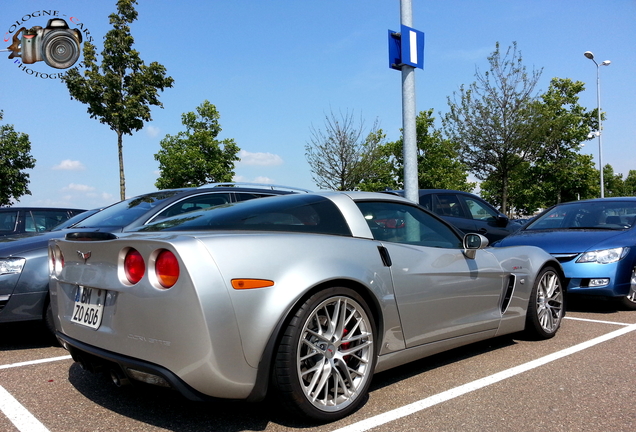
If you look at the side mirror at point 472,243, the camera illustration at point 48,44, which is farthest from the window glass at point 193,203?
the camera illustration at point 48,44

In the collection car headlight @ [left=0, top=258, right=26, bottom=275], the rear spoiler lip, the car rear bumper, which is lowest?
the car rear bumper

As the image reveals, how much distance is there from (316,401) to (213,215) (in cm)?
126

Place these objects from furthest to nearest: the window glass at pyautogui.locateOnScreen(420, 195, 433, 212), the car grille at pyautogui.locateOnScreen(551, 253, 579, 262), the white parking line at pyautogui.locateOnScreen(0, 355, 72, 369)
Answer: the window glass at pyautogui.locateOnScreen(420, 195, 433, 212), the car grille at pyautogui.locateOnScreen(551, 253, 579, 262), the white parking line at pyautogui.locateOnScreen(0, 355, 72, 369)

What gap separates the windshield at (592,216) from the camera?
698 centimetres

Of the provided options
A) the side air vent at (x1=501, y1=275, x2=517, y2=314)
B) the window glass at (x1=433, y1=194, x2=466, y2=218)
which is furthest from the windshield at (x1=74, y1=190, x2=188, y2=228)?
the window glass at (x1=433, y1=194, x2=466, y2=218)

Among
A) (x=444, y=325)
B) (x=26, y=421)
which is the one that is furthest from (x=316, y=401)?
(x=26, y=421)

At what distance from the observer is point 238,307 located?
8.71 feet

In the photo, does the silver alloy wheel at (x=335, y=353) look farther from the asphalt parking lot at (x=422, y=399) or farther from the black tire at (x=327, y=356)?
the asphalt parking lot at (x=422, y=399)

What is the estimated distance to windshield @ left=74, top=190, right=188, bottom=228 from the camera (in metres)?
5.48

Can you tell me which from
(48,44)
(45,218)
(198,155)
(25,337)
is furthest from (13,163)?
(25,337)

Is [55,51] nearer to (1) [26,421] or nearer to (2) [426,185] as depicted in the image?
(1) [26,421]

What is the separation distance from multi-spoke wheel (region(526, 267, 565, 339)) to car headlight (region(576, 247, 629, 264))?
46.4 inches

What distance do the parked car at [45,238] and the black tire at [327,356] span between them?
278cm

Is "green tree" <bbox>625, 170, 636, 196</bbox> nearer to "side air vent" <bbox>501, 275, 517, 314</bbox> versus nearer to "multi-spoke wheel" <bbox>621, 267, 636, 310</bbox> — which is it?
"multi-spoke wheel" <bbox>621, 267, 636, 310</bbox>
